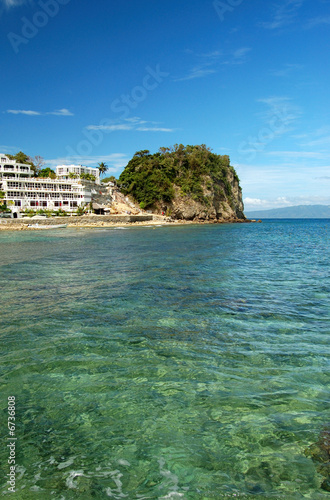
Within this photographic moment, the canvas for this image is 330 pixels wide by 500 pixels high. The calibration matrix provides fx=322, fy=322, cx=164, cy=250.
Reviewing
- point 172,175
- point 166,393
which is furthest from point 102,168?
point 166,393

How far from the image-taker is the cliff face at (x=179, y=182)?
91188 mm

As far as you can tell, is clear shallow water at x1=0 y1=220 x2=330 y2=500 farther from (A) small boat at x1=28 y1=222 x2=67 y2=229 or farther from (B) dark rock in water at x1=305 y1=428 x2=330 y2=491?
(A) small boat at x1=28 y1=222 x2=67 y2=229

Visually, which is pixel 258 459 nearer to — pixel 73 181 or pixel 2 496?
pixel 2 496

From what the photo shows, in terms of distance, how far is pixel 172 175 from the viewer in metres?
93.3

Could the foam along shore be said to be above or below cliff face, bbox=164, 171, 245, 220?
below

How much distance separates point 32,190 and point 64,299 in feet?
244

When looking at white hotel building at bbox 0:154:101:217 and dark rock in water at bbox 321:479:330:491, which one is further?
white hotel building at bbox 0:154:101:217

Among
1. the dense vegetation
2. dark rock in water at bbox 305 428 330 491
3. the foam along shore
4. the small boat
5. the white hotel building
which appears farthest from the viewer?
the dense vegetation

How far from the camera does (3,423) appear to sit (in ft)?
14.3

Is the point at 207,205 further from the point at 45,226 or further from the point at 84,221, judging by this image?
the point at 45,226

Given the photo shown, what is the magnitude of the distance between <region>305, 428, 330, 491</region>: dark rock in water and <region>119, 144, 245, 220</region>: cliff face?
87912mm

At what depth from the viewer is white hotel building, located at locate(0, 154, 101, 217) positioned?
76.8 m

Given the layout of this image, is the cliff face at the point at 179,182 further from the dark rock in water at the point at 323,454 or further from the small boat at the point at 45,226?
the dark rock in water at the point at 323,454

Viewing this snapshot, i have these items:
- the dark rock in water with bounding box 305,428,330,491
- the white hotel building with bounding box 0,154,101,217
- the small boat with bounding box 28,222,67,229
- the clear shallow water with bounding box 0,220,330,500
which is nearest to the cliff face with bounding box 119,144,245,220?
the white hotel building with bounding box 0,154,101,217
